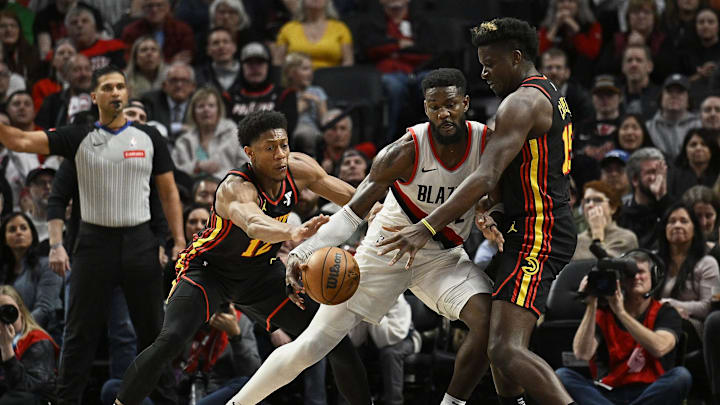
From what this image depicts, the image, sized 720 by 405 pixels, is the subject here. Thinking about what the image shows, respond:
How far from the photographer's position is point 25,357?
24.8 feet

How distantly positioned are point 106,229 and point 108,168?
1.33 ft

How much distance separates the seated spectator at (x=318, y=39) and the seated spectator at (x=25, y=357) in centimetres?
486

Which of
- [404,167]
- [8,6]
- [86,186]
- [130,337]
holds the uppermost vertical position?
[8,6]

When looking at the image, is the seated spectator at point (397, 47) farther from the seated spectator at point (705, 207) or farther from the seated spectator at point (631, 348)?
the seated spectator at point (631, 348)

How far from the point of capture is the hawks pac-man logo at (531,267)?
207 inches

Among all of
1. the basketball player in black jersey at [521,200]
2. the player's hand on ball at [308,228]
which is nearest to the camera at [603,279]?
the basketball player in black jersey at [521,200]

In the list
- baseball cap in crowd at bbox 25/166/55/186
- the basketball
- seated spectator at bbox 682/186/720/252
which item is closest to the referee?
the basketball

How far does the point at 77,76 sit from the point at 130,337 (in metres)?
3.69

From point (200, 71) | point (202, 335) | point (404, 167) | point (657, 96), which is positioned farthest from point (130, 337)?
point (657, 96)

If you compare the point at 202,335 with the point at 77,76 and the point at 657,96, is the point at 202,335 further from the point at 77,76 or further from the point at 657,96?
the point at 657,96

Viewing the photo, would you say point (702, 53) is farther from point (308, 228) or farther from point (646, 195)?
point (308, 228)

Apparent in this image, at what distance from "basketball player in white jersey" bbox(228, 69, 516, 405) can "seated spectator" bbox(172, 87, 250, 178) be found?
427 cm

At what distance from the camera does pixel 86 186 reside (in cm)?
707

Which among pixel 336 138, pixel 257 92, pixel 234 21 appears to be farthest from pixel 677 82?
pixel 234 21
